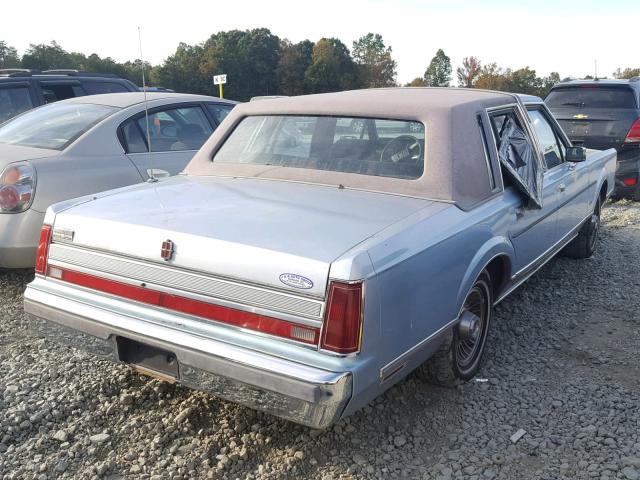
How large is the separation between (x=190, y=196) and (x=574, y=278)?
3616 millimetres

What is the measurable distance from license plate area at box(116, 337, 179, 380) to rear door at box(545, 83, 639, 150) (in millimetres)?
7216

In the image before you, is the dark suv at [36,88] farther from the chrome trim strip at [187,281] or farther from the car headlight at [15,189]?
the chrome trim strip at [187,281]

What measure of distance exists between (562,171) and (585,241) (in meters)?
1.37

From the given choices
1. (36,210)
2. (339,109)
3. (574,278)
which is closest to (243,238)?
(339,109)

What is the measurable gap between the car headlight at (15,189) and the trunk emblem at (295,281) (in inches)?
114

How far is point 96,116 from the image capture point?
5203 mm

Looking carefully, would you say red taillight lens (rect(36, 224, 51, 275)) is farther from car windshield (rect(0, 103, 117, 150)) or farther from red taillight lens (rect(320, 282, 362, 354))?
car windshield (rect(0, 103, 117, 150))

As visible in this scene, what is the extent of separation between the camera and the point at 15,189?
14.5 ft

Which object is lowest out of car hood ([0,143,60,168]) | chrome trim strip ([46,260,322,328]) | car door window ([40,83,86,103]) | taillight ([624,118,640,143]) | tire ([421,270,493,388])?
tire ([421,270,493,388])

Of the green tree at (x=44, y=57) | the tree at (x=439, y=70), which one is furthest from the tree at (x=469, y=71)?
the green tree at (x=44, y=57)

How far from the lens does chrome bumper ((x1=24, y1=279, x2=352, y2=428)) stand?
229cm

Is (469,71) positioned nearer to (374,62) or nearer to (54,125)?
(374,62)

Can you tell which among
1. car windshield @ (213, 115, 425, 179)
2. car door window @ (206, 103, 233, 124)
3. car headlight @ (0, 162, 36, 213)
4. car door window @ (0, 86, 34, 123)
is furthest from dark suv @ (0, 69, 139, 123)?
car windshield @ (213, 115, 425, 179)

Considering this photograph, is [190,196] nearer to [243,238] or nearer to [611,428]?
[243,238]
